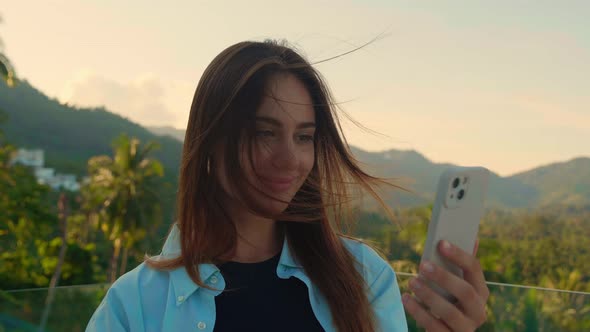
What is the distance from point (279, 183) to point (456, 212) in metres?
0.58

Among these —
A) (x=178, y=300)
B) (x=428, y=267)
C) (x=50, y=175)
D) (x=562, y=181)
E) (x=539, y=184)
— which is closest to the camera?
(x=428, y=267)

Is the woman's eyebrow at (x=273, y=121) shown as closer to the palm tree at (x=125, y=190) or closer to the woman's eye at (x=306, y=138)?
the woman's eye at (x=306, y=138)

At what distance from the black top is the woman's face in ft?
0.54

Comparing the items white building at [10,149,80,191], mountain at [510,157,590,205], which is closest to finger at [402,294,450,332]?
white building at [10,149,80,191]

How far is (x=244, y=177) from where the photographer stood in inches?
62.6

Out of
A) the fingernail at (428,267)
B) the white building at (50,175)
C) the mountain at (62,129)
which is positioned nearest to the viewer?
the fingernail at (428,267)

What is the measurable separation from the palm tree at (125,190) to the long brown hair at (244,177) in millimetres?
31379

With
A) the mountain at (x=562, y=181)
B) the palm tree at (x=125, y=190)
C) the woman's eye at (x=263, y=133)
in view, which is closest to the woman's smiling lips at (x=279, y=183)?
the woman's eye at (x=263, y=133)

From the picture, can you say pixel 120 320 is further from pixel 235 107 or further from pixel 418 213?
pixel 418 213

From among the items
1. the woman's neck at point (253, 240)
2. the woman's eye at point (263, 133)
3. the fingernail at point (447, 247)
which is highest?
the woman's eye at point (263, 133)

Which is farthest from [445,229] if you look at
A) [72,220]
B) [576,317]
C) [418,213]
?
[72,220]

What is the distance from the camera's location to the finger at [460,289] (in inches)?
40.7

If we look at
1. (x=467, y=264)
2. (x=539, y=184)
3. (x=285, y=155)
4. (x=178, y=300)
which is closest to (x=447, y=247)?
(x=467, y=264)

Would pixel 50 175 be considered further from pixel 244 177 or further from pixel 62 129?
pixel 244 177
